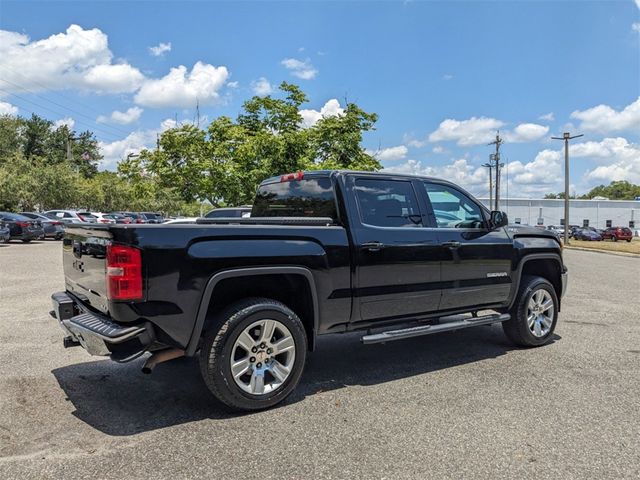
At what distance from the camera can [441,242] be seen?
5.12m

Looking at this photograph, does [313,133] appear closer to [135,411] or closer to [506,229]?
[506,229]

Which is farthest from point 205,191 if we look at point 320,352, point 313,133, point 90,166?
point 90,166

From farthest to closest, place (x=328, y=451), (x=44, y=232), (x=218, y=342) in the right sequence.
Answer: (x=44, y=232) → (x=218, y=342) → (x=328, y=451)

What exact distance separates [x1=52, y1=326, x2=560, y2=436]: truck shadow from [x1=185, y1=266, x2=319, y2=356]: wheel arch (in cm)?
56

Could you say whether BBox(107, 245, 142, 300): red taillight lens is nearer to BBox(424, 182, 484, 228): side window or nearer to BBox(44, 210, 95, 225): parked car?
BBox(424, 182, 484, 228): side window

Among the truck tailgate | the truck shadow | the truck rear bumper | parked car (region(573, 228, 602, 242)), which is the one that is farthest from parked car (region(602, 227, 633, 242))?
the truck rear bumper

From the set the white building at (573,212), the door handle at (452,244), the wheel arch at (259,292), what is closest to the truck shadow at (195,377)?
→ the wheel arch at (259,292)

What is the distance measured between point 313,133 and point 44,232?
47.7ft

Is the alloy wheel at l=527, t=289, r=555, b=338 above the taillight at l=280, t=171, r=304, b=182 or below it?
below

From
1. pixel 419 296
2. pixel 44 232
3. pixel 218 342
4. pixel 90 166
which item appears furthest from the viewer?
pixel 90 166

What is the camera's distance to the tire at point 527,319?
5910 millimetres

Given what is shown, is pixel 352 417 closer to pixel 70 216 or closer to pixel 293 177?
pixel 293 177

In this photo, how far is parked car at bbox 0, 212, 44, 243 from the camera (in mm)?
22933

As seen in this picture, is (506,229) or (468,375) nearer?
(468,375)
